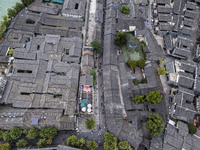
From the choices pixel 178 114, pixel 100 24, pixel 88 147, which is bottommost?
pixel 88 147

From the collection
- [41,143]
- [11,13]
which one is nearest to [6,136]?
[41,143]

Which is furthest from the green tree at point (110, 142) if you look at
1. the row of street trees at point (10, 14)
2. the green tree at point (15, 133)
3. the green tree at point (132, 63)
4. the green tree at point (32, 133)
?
the row of street trees at point (10, 14)

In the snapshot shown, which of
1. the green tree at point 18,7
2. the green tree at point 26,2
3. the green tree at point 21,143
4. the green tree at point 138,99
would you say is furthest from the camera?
the green tree at point 26,2

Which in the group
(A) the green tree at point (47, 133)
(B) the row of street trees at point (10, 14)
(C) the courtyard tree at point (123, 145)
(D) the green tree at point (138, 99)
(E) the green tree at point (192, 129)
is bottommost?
(C) the courtyard tree at point (123, 145)

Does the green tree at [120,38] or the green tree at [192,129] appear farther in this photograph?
the green tree at [120,38]

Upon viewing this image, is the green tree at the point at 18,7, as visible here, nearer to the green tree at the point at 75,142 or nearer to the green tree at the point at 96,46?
the green tree at the point at 96,46

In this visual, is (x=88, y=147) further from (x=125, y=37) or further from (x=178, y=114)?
(x=125, y=37)

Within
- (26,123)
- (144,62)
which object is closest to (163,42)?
(144,62)

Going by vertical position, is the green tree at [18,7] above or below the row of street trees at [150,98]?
above

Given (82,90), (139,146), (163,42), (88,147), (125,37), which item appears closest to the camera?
(88,147)
